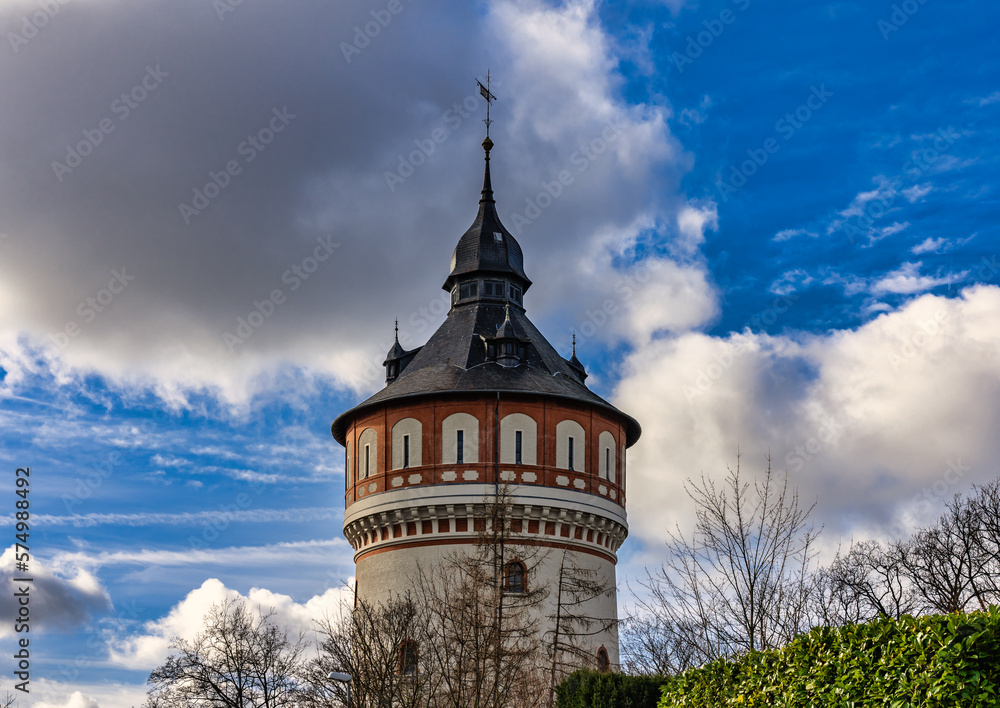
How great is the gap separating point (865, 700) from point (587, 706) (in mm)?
13480

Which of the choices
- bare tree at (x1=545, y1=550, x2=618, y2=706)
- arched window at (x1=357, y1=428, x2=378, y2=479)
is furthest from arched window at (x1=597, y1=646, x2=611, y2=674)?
arched window at (x1=357, y1=428, x2=378, y2=479)

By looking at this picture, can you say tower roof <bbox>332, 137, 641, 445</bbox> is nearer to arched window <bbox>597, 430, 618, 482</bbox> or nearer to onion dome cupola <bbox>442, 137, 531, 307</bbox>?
onion dome cupola <bbox>442, 137, 531, 307</bbox>

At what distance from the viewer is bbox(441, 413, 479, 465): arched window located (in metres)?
35.8

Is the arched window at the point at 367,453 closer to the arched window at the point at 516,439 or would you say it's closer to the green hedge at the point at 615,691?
the arched window at the point at 516,439

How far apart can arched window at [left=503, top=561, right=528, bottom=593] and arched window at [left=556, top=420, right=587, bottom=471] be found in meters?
3.23

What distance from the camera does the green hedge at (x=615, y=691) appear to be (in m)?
23.4

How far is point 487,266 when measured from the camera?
136 feet

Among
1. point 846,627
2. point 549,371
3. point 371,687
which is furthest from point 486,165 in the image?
point 846,627

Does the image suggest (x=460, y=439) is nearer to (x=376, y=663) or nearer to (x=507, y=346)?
(x=507, y=346)

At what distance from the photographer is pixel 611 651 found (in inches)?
1449

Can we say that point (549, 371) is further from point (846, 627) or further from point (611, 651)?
point (846, 627)

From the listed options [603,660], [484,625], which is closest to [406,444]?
→ [603,660]

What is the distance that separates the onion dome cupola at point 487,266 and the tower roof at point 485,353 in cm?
3

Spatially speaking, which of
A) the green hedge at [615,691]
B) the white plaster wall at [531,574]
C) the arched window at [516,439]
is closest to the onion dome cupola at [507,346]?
the arched window at [516,439]
